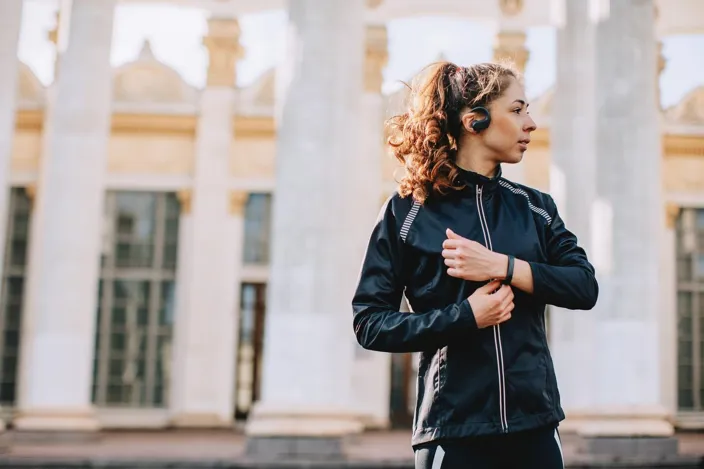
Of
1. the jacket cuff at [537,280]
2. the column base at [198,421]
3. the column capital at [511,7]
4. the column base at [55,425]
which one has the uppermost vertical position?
the column capital at [511,7]

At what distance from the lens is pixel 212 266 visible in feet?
74.2

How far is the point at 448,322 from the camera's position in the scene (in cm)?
272

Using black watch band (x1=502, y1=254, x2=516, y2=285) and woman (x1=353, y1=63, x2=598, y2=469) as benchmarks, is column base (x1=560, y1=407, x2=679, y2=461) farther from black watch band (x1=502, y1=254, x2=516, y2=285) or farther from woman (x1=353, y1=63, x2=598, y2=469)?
black watch band (x1=502, y1=254, x2=516, y2=285)

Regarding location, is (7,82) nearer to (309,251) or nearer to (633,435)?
(309,251)

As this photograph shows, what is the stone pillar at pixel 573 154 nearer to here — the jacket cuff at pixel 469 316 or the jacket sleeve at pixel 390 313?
the jacket sleeve at pixel 390 313

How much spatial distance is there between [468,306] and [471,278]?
0.09 metres

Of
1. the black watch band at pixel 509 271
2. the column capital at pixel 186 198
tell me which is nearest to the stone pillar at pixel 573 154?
the column capital at pixel 186 198

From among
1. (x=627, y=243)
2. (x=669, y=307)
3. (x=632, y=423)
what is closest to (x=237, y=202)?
Result: (x=669, y=307)

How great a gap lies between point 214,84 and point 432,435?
2112 centimetres

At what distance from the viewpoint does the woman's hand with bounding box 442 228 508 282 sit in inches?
108

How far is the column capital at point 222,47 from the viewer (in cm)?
2314

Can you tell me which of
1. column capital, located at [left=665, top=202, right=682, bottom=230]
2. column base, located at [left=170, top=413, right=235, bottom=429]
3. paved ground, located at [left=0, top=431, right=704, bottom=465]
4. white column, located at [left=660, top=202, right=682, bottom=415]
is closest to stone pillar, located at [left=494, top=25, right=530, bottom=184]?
column capital, located at [left=665, top=202, right=682, bottom=230]

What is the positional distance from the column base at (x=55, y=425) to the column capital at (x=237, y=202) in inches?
335

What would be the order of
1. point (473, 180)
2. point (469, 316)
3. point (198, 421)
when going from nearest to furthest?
point (469, 316) → point (473, 180) → point (198, 421)
